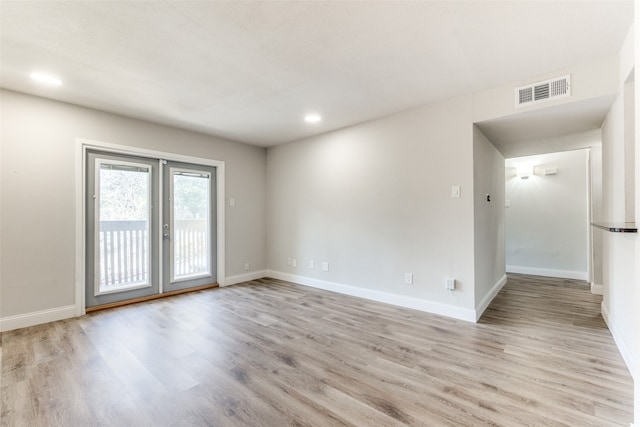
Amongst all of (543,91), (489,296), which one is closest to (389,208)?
(489,296)

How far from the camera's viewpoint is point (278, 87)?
2.94 metres

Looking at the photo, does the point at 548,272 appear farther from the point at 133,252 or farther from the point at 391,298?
the point at 133,252

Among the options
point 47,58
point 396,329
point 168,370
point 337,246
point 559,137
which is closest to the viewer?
point 168,370

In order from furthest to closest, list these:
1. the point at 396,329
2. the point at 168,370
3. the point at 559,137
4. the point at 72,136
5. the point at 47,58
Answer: the point at 559,137 → the point at 72,136 → the point at 396,329 → the point at 47,58 → the point at 168,370

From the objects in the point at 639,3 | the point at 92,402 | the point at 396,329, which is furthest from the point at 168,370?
the point at 639,3

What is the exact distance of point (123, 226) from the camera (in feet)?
12.4

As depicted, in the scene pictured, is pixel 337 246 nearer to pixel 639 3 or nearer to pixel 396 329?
pixel 396 329

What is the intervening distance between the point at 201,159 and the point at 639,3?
15.3ft

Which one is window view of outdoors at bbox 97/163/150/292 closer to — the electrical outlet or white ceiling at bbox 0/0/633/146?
white ceiling at bbox 0/0/633/146

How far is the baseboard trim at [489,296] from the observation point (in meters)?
3.25

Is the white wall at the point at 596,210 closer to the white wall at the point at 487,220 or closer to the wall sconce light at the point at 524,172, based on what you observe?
the white wall at the point at 487,220

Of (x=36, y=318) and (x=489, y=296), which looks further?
(x=489, y=296)

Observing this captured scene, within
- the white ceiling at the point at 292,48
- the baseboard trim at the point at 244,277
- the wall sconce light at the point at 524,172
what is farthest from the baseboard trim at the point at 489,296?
the baseboard trim at the point at 244,277

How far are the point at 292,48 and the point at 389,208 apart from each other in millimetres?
2268
